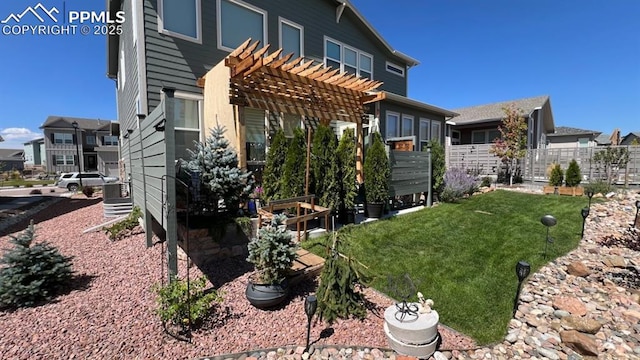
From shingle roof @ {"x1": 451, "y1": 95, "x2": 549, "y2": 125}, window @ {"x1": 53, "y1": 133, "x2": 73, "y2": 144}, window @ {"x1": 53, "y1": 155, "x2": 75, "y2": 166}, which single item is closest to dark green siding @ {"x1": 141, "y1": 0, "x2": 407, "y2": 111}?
shingle roof @ {"x1": 451, "y1": 95, "x2": 549, "y2": 125}

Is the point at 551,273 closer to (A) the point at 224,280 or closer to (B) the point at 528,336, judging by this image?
(B) the point at 528,336

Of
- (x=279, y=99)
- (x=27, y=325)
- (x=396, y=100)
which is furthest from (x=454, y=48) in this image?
(x=27, y=325)

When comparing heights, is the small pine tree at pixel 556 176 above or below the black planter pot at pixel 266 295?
above

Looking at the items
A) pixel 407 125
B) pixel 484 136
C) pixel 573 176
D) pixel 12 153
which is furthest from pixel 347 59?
pixel 12 153

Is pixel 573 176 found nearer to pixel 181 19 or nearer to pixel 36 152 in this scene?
pixel 181 19

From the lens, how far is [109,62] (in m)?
12.2

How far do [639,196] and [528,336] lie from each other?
10.5 meters

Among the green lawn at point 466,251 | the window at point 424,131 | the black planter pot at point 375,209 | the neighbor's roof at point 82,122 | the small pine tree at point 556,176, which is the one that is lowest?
the green lawn at point 466,251

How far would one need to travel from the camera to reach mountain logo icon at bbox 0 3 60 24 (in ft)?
27.8

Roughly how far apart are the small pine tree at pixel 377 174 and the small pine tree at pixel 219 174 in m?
3.40

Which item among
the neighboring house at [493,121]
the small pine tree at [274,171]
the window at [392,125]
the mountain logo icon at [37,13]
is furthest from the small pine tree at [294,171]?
the neighboring house at [493,121]

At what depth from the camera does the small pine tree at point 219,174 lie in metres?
4.25

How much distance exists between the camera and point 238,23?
8.16m

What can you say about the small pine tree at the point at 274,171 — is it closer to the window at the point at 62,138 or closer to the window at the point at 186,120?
the window at the point at 186,120
